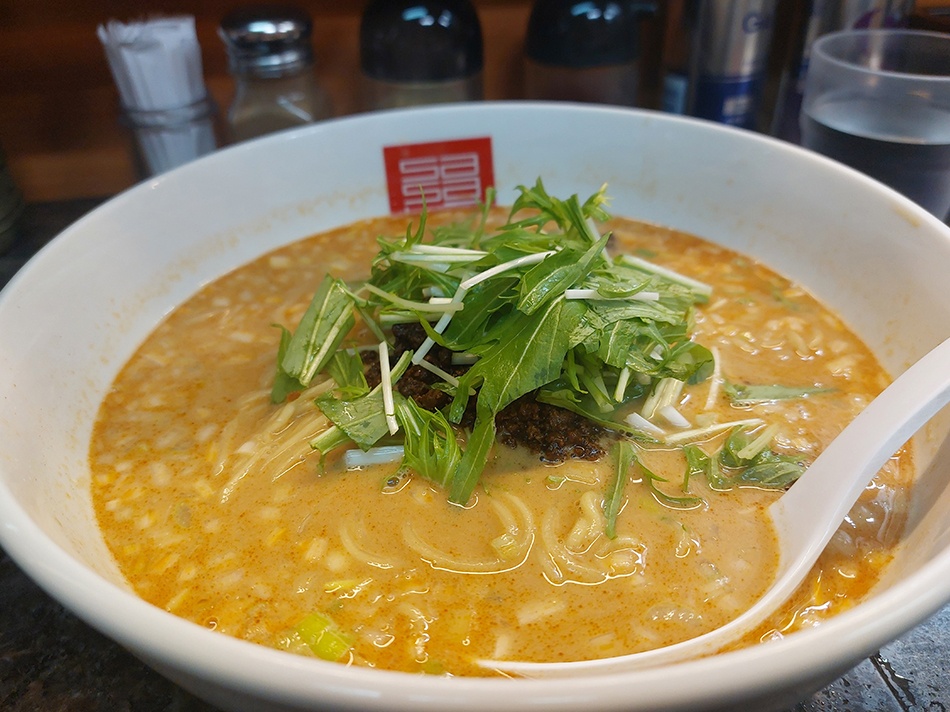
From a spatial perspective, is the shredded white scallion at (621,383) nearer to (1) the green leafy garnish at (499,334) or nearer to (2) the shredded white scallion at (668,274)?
(1) the green leafy garnish at (499,334)

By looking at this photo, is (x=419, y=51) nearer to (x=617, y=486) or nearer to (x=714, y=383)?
(x=714, y=383)

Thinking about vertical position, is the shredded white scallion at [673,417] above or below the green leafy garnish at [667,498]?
above

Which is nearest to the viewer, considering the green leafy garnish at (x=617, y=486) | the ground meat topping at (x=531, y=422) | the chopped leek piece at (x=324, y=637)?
the chopped leek piece at (x=324, y=637)

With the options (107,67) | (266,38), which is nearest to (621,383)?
(266,38)

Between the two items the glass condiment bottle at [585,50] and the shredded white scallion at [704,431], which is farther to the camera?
the glass condiment bottle at [585,50]

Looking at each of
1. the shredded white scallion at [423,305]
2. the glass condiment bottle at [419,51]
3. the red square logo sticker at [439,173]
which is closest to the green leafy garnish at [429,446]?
the shredded white scallion at [423,305]

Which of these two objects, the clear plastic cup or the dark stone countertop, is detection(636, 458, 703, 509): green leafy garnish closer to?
the dark stone countertop
